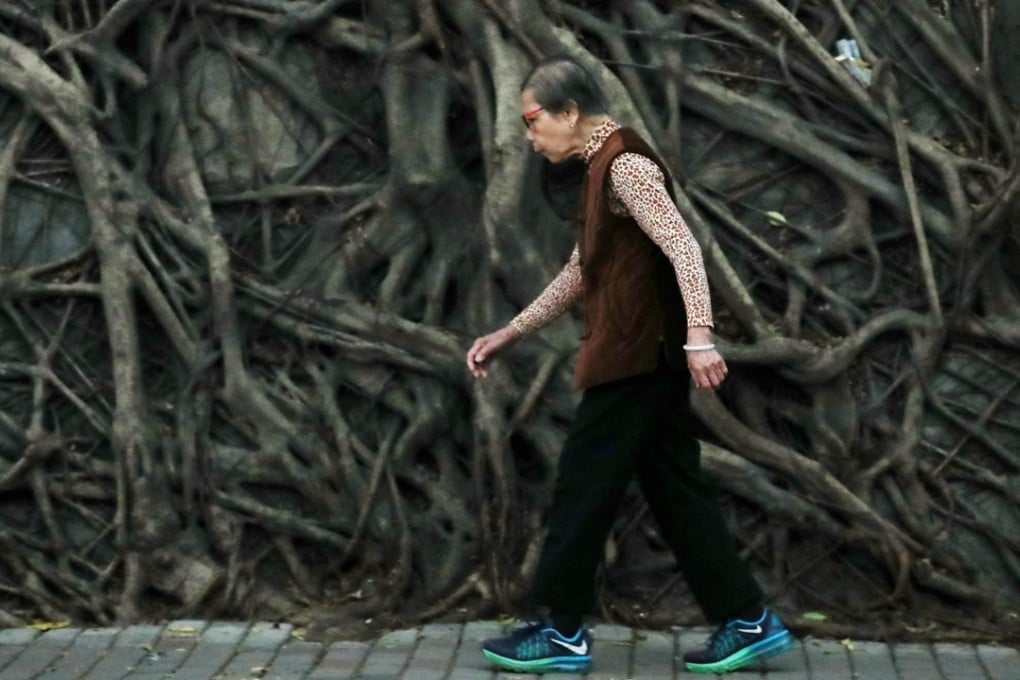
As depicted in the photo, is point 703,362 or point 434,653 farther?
point 434,653

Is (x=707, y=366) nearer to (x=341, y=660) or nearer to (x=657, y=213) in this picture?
(x=657, y=213)

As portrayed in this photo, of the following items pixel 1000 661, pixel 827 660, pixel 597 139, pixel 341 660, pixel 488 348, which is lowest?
pixel 1000 661

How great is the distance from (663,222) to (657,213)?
0.03 metres

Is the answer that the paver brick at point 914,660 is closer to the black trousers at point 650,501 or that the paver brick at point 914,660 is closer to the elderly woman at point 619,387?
the elderly woman at point 619,387

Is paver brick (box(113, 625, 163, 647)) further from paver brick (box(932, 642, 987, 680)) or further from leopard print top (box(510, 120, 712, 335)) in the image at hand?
paver brick (box(932, 642, 987, 680))

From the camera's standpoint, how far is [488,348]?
7176 millimetres

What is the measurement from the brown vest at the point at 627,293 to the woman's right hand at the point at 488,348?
384 mm

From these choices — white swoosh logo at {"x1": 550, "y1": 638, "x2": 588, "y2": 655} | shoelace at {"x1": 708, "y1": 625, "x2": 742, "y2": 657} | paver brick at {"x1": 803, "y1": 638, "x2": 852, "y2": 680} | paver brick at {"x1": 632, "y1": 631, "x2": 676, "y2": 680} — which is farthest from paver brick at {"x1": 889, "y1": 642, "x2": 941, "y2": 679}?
white swoosh logo at {"x1": 550, "y1": 638, "x2": 588, "y2": 655}

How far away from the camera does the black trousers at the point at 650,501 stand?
696 cm

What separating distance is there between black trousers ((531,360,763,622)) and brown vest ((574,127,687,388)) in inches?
4.6

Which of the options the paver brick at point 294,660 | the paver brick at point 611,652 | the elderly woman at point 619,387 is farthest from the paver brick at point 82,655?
the paver brick at point 611,652

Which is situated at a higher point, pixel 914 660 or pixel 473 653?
pixel 473 653

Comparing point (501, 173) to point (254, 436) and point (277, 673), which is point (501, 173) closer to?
point (254, 436)

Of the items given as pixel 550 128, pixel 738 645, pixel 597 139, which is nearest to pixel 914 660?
pixel 738 645
